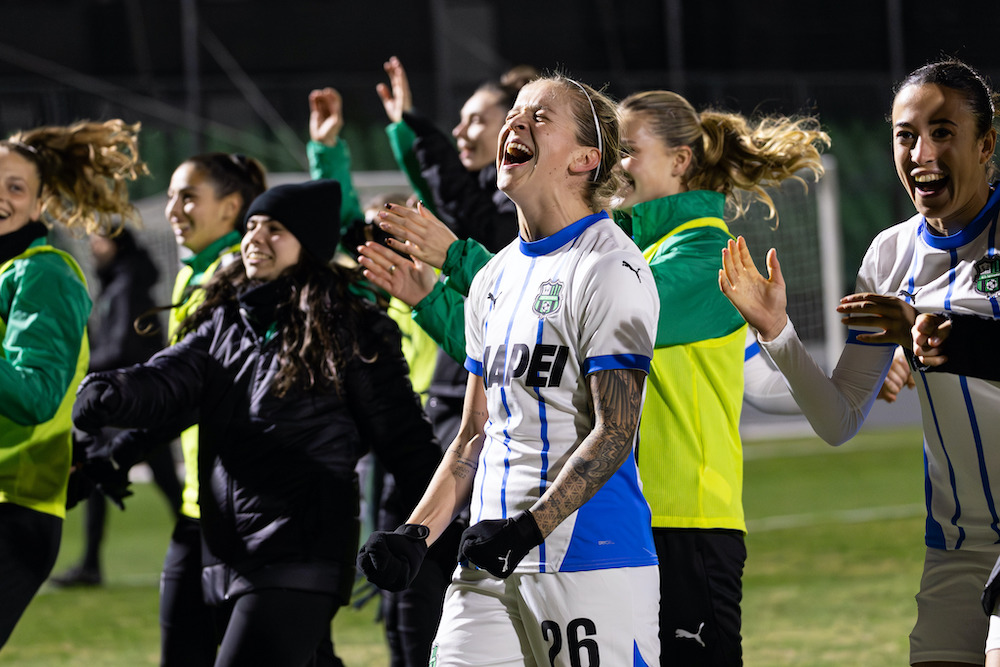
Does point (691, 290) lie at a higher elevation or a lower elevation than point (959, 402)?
higher

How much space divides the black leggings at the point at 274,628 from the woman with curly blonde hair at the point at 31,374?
70cm

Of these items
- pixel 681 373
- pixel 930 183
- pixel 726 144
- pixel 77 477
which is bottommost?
pixel 77 477

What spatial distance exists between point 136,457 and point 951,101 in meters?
2.63

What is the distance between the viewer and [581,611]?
242cm

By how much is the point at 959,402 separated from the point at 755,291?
20.2 inches

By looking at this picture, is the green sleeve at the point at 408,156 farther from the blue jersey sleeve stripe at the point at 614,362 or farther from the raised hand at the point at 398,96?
the blue jersey sleeve stripe at the point at 614,362

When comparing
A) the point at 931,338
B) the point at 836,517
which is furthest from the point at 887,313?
the point at 836,517

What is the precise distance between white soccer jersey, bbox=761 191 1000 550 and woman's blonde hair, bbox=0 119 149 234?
7.97 feet

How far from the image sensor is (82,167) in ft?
13.9

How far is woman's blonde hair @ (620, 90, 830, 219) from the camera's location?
3477 mm

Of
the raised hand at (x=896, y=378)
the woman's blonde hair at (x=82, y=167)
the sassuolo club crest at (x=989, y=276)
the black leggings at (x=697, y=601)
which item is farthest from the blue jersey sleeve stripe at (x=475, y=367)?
the woman's blonde hair at (x=82, y=167)

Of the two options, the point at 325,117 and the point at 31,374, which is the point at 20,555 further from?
the point at 325,117

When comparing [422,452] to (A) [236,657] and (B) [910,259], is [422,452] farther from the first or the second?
(B) [910,259]

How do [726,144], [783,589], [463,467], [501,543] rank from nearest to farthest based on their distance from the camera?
[501,543]
[463,467]
[726,144]
[783,589]
